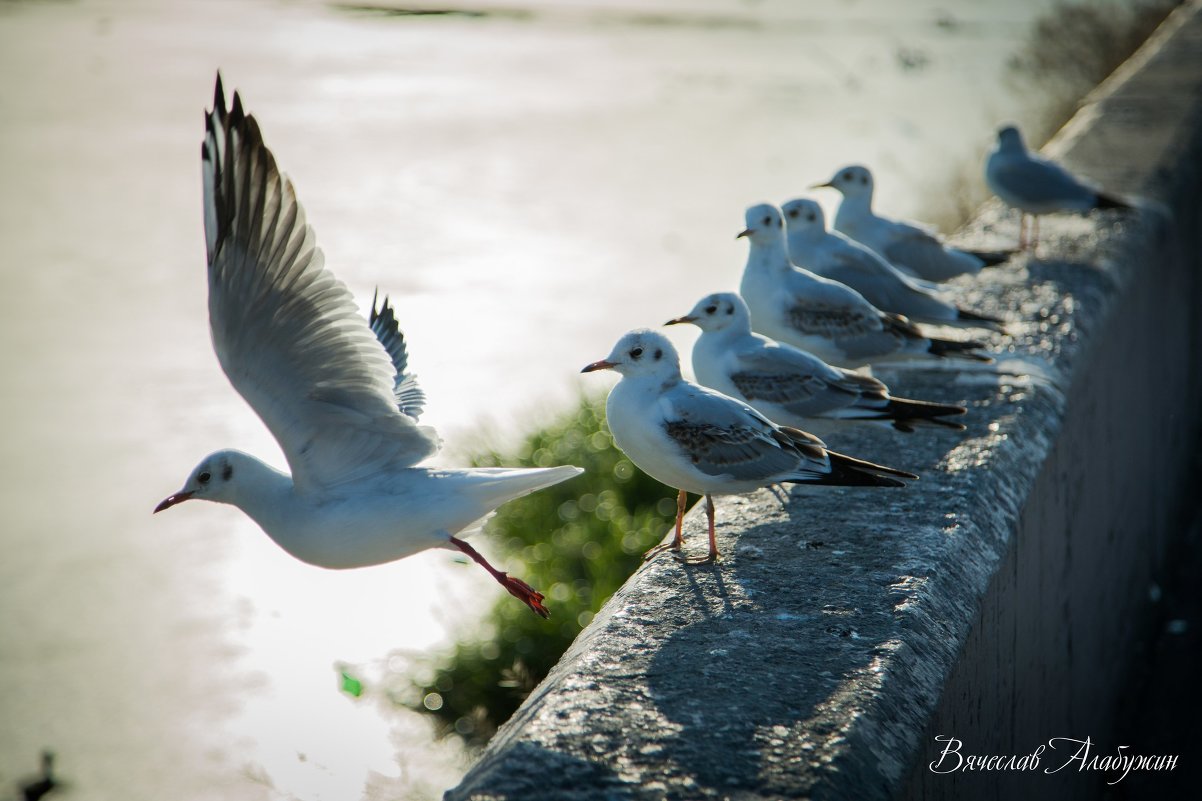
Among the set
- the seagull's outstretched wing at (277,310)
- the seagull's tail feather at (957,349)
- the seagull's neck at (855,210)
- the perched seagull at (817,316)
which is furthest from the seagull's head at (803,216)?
the seagull's outstretched wing at (277,310)

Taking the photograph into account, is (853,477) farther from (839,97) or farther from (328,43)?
(328,43)

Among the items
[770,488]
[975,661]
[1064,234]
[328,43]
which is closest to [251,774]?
[770,488]

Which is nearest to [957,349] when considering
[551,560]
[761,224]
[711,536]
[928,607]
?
[761,224]

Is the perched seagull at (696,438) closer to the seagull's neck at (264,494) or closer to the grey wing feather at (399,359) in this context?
the grey wing feather at (399,359)

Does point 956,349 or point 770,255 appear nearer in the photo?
point 956,349

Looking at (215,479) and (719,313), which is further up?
(719,313)

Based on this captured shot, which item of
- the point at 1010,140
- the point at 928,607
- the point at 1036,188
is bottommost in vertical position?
Answer: the point at 928,607

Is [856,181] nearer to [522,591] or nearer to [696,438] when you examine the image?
[696,438]

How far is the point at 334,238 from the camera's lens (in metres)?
8.55

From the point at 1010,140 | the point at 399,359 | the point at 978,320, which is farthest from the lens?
the point at 1010,140

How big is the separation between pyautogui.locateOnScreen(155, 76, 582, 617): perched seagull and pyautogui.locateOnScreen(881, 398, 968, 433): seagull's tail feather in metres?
0.88

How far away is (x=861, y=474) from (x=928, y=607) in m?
0.52

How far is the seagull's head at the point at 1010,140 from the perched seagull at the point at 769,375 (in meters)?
2.66

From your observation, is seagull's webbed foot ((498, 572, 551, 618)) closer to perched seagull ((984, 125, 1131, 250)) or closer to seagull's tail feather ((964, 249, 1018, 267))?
seagull's tail feather ((964, 249, 1018, 267))
